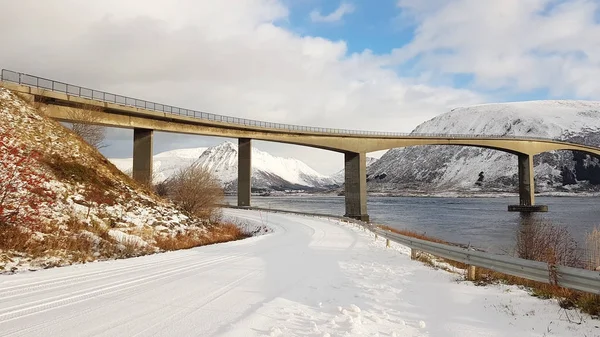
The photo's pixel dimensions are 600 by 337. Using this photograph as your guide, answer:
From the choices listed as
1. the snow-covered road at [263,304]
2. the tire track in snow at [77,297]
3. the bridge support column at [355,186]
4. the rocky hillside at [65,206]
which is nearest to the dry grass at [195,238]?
the rocky hillside at [65,206]

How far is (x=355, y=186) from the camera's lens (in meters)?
59.8

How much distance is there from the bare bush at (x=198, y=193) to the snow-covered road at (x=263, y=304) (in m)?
20.0

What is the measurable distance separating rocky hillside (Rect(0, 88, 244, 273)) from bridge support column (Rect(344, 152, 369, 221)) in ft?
120

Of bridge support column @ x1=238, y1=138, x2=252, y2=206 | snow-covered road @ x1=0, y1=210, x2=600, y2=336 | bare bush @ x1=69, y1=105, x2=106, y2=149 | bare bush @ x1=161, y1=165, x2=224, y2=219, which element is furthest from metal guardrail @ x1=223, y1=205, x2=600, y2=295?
bridge support column @ x1=238, y1=138, x2=252, y2=206

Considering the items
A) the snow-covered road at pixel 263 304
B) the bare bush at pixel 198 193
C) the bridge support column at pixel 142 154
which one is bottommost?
the snow-covered road at pixel 263 304

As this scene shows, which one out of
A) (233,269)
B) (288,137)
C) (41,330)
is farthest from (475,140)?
(41,330)

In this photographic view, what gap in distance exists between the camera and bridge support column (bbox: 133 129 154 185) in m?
38.4

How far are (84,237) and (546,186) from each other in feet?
592

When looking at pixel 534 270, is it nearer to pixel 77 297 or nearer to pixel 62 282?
pixel 77 297

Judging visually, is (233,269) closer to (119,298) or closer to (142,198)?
(119,298)

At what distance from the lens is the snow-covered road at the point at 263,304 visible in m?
5.33

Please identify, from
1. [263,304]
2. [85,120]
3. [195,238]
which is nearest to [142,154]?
[85,120]

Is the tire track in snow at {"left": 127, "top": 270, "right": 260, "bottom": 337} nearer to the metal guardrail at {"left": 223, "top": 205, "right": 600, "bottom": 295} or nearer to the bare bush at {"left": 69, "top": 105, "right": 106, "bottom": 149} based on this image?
the metal guardrail at {"left": 223, "top": 205, "right": 600, "bottom": 295}

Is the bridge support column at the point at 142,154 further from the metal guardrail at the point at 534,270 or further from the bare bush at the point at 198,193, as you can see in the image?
the metal guardrail at the point at 534,270
